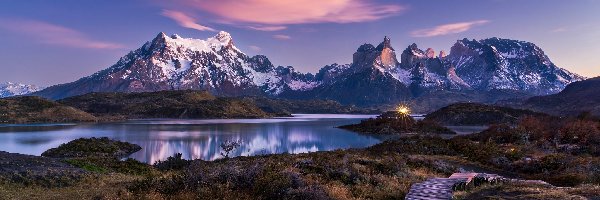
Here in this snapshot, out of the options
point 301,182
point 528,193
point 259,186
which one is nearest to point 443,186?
point 528,193

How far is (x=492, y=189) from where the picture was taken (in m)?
23.4

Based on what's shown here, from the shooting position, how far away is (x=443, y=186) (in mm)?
24719

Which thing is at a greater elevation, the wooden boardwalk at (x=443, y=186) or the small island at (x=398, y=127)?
the wooden boardwalk at (x=443, y=186)

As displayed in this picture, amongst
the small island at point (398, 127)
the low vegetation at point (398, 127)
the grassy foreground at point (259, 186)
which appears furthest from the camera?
the low vegetation at point (398, 127)

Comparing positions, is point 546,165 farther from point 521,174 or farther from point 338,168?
point 338,168

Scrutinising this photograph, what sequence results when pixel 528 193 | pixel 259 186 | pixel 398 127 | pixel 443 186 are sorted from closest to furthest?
pixel 528 193 < pixel 259 186 < pixel 443 186 < pixel 398 127

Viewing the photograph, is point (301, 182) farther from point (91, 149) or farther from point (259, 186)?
point (91, 149)

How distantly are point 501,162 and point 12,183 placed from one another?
45410mm

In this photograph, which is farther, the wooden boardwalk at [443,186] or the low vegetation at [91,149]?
the low vegetation at [91,149]

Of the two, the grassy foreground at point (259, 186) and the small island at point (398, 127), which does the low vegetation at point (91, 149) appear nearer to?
the grassy foreground at point (259, 186)

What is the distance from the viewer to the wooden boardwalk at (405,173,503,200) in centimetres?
2219

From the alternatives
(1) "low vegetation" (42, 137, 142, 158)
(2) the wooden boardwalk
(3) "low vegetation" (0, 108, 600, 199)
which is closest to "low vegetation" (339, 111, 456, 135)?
(1) "low vegetation" (42, 137, 142, 158)

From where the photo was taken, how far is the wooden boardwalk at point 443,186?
72.8 feet

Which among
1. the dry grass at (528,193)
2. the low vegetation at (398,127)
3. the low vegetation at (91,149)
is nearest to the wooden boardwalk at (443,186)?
the dry grass at (528,193)
